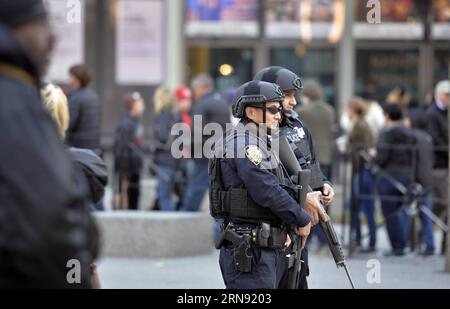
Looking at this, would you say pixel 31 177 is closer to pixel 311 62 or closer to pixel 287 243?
pixel 287 243

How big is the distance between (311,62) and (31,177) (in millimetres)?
15778

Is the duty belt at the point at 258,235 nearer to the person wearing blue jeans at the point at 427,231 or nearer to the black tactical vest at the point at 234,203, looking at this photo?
the black tactical vest at the point at 234,203

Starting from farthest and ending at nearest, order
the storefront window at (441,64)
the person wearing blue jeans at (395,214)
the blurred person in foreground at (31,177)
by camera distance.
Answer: the storefront window at (441,64) → the person wearing blue jeans at (395,214) → the blurred person in foreground at (31,177)

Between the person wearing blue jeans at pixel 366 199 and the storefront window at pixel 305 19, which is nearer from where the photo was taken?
the person wearing blue jeans at pixel 366 199

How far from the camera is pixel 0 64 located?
2.87m

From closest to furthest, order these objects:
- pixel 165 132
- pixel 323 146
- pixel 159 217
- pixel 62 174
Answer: pixel 62 174 < pixel 159 217 < pixel 323 146 < pixel 165 132

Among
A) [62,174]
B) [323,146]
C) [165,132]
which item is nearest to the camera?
[62,174]

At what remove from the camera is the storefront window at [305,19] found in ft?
59.1

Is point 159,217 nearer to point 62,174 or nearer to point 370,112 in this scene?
point 370,112

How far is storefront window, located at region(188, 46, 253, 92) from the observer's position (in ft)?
59.9

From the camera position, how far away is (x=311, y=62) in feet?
60.1

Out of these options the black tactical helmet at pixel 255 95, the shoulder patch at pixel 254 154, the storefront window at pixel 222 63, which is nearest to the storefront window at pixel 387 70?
the storefront window at pixel 222 63
